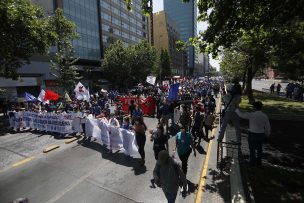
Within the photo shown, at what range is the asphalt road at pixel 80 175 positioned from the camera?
694 centimetres

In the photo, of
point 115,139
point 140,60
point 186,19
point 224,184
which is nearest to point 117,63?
point 140,60

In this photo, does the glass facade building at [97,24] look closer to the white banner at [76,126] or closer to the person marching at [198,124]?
the white banner at [76,126]

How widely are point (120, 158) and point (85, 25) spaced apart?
154ft

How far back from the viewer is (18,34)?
1927cm

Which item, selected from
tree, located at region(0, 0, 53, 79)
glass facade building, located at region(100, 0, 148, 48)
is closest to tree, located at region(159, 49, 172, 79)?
glass facade building, located at region(100, 0, 148, 48)

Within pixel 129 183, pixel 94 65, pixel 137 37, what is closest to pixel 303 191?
pixel 129 183

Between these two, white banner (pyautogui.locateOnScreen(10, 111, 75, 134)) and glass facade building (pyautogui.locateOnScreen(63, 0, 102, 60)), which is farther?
glass facade building (pyautogui.locateOnScreen(63, 0, 102, 60))

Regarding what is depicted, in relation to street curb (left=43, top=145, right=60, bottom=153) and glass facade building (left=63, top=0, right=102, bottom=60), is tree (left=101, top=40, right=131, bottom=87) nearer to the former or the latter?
glass facade building (left=63, top=0, right=102, bottom=60)

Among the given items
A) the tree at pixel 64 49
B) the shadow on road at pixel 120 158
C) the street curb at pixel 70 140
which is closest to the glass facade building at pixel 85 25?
the tree at pixel 64 49

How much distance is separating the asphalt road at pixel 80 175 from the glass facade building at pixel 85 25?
3997 centimetres

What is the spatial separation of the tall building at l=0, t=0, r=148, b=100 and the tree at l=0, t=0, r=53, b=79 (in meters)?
14.0

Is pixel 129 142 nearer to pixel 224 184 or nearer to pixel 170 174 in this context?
pixel 224 184

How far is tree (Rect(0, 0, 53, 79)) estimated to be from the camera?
1806 centimetres

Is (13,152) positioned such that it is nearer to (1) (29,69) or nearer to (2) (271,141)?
(2) (271,141)
